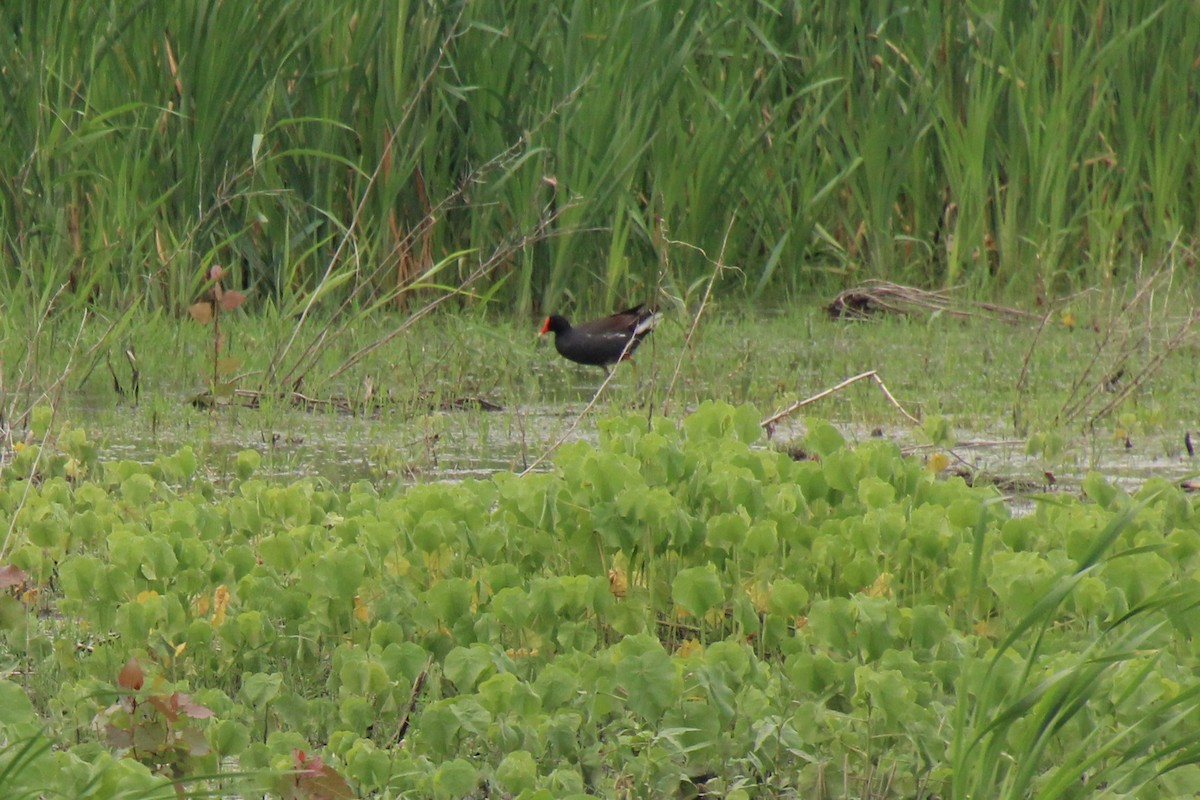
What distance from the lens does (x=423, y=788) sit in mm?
2629

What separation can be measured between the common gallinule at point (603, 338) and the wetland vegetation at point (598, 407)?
249 mm

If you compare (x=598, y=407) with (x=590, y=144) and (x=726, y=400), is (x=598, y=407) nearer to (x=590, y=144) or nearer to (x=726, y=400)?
(x=726, y=400)

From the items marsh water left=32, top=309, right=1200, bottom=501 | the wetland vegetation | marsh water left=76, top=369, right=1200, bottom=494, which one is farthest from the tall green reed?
marsh water left=76, top=369, right=1200, bottom=494

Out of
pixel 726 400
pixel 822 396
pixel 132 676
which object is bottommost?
pixel 726 400

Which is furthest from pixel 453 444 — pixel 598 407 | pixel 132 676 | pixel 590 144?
pixel 132 676

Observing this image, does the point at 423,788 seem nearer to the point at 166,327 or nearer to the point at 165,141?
the point at 166,327

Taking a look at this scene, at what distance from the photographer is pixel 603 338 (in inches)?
288

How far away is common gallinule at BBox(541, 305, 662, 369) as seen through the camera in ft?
23.9

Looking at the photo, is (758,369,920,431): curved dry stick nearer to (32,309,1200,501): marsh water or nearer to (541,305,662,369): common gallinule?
(32,309,1200,501): marsh water

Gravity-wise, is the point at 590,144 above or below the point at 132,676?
below

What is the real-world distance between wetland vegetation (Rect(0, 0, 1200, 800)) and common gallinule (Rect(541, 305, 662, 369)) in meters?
0.25

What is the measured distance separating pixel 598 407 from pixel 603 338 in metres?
1.04

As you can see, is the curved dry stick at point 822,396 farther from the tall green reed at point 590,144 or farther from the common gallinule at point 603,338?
the common gallinule at point 603,338

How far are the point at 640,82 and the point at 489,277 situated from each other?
44.4 inches
